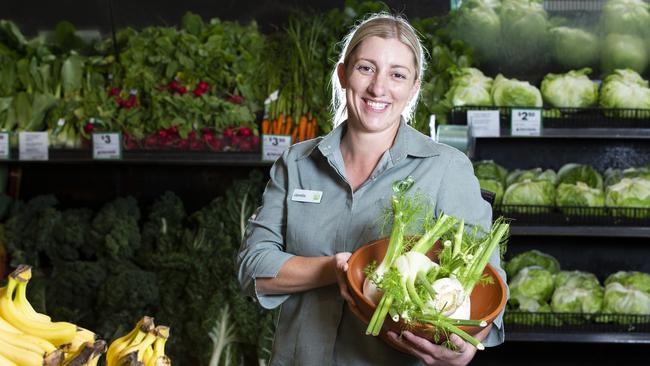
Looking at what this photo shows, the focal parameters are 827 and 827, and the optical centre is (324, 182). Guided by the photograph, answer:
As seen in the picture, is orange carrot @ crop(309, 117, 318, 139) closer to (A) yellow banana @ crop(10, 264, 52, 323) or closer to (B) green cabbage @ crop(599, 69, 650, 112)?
(B) green cabbage @ crop(599, 69, 650, 112)

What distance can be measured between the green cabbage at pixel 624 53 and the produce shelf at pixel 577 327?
1108 mm

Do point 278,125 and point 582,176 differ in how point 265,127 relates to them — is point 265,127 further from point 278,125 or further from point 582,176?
point 582,176

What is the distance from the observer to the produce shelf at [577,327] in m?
3.27

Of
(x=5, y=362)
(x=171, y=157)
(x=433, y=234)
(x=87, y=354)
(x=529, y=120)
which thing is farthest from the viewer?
(x=171, y=157)

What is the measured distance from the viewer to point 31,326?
156 cm

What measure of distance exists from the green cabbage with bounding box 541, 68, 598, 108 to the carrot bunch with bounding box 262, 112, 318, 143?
1.03m

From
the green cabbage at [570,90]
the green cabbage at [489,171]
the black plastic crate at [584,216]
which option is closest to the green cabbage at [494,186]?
the green cabbage at [489,171]

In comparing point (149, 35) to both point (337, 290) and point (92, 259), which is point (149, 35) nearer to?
point (92, 259)

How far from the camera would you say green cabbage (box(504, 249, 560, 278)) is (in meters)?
3.69

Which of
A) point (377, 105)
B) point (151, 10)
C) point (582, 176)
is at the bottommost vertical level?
point (582, 176)

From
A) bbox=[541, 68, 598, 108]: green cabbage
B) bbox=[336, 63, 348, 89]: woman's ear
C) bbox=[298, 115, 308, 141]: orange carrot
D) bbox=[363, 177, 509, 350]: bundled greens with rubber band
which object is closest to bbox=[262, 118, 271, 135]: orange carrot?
bbox=[298, 115, 308, 141]: orange carrot

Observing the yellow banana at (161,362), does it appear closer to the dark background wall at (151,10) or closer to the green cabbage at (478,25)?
the green cabbage at (478,25)

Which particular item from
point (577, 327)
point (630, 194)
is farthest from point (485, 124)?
point (577, 327)

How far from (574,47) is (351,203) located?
2183 millimetres
